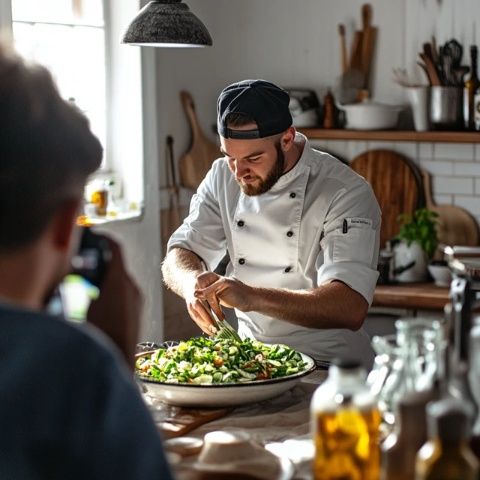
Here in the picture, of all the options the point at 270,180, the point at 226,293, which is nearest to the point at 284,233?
the point at 270,180

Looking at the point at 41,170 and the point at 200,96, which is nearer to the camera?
the point at 41,170

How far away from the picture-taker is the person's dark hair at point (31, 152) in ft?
4.49

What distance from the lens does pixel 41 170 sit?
138 centimetres

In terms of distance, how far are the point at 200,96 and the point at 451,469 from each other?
14.9ft

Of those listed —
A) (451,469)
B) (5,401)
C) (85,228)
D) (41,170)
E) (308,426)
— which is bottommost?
(308,426)

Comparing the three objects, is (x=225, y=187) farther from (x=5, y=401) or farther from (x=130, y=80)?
(x=5, y=401)

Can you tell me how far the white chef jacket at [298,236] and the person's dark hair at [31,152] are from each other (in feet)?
7.13

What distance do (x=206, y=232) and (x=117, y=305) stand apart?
84.6 inches

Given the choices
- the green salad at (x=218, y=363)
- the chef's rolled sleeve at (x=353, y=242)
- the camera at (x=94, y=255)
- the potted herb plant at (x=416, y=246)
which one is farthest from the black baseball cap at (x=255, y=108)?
the potted herb plant at (x=416, y=246)

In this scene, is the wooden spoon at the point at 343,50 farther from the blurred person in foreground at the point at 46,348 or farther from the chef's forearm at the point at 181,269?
the blurred person in foreground at the point at 46,348

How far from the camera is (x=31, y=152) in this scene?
54.0 inches

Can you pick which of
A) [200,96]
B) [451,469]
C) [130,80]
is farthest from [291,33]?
[451,469]

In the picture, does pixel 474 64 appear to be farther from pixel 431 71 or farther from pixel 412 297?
pixel 412 297

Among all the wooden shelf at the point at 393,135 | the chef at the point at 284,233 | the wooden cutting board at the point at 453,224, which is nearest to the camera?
the chef at the point at 284,233
